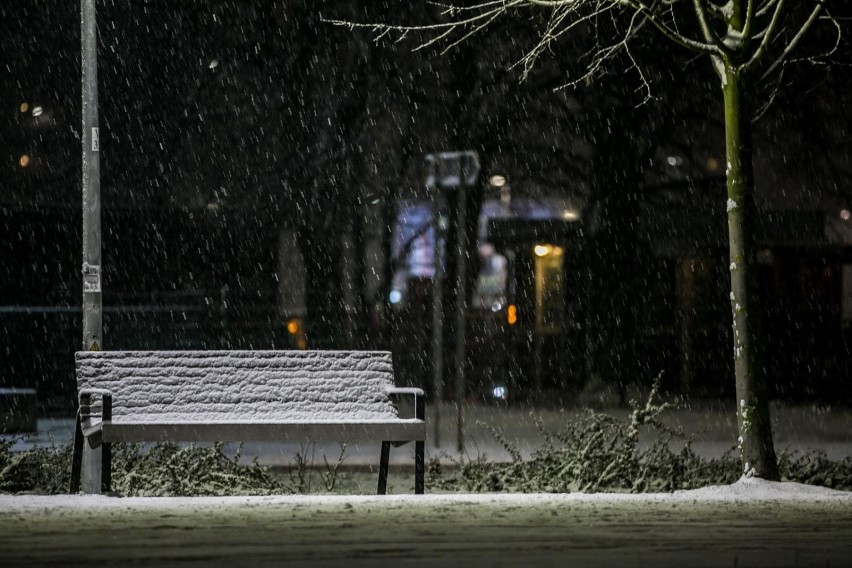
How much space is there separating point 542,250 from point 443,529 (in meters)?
15.9

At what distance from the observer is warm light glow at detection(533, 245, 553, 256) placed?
22.9 meters

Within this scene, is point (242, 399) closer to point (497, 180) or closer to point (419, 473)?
point (419, 473)

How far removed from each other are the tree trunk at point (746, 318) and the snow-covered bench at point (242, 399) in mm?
2234

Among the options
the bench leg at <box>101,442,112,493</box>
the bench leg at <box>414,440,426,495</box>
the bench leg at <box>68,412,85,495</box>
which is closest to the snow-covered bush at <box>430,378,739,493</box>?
the bench leg at <box>414,440,426,495</box>

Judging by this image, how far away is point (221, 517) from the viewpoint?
766cm

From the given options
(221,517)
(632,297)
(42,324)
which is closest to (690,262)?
(632,297)

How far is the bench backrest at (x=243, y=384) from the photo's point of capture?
9898mm

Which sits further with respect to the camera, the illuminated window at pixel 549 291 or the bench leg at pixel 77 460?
the illuminated window at pixel 549 291

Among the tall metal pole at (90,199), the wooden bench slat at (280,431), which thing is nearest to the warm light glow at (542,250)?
the tall metal pole at (90,199)

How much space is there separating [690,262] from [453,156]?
9580mm

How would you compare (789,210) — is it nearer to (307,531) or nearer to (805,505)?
(805,505)

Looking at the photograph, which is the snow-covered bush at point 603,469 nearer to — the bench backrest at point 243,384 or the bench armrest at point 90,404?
the bench backrest at point 243,384

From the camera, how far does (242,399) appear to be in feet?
33.2

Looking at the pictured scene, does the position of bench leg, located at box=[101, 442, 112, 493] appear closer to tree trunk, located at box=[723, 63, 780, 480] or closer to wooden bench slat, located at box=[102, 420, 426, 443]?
wooden bench slat, located at box=[102, 420, 426, 443]
